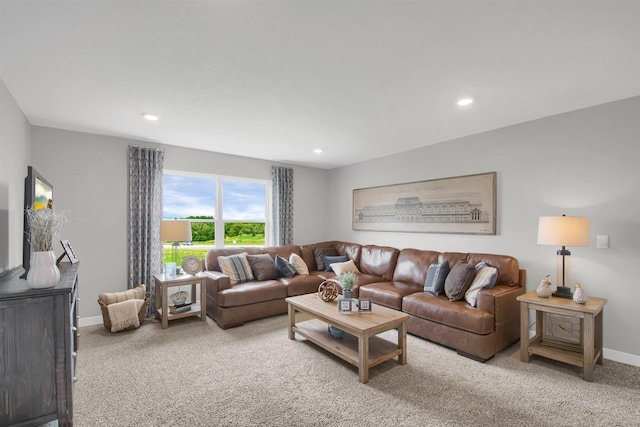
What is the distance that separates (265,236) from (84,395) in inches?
140

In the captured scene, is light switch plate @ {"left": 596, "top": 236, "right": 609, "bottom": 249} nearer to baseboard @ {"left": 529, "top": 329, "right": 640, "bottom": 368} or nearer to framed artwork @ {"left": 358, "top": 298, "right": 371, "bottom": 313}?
baseboard @ {"left": 529, "top": 329, "right": 640, "bottom": 368}

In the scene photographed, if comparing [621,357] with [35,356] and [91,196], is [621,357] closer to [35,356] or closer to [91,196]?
[35,356]

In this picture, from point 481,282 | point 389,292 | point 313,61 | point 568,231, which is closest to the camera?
point 313,61

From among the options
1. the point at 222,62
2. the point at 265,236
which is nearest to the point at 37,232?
the point at 222,62

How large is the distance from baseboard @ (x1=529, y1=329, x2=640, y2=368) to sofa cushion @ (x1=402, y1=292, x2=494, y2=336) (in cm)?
114

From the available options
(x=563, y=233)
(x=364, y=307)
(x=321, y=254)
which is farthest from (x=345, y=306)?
(x=321, y=254)

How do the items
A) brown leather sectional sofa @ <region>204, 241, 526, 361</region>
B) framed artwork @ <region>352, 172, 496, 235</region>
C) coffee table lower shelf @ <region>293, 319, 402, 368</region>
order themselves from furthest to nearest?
framed artwork @ <region>352, 172, 496, 235</region> < brown leather sectional sofa @ <region>204, 241, 526, 361</region> < coffee table lower shelf @ <region>293, 319, 402, 368</region>

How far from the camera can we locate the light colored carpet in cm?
205

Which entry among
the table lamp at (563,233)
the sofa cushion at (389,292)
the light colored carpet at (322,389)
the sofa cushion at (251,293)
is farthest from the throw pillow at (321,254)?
the table lamp at (563,233)

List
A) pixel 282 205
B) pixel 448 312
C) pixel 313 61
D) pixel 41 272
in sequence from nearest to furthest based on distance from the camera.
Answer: pixel 41 272
pixel 313 61
pixel 448 312
pixel 282 205

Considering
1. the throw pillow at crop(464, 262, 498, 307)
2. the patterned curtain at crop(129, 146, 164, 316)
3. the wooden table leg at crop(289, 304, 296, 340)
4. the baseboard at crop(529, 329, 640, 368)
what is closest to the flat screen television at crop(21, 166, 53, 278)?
the patterned curtain at crop(129, 146, 164, 316)

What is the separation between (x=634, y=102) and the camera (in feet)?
9.14

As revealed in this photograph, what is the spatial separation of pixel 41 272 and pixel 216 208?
3210 millimetres

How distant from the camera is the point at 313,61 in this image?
2.15 metres
